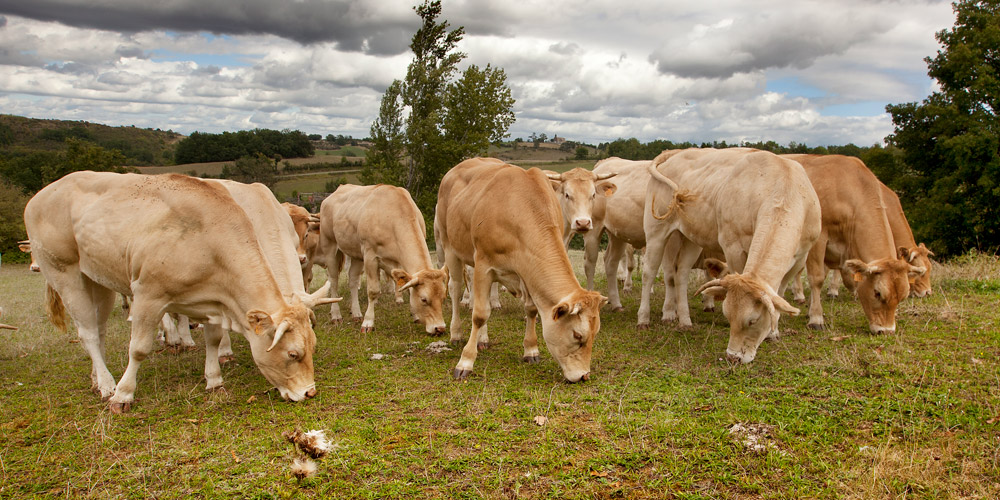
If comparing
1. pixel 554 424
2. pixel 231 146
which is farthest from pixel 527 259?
pixel 231 146

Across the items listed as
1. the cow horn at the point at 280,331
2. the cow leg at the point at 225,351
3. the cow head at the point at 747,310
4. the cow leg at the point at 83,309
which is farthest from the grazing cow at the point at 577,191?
the cow leg at the point at 83,309

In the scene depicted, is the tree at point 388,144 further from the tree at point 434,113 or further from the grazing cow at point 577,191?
the grazing cow at point 577,191

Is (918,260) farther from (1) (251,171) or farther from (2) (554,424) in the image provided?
(1) (251,171)

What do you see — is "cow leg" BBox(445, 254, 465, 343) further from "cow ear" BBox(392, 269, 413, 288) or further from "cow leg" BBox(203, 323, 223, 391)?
"cow leg" BBox(203, 323, 223, 391)

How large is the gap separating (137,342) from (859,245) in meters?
9.84

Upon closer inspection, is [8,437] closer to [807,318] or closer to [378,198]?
[378,198]

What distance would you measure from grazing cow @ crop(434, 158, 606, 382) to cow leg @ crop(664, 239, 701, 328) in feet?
9.98

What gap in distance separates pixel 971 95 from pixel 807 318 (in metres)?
26.1

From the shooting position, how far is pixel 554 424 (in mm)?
5457

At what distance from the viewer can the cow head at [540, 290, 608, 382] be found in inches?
255

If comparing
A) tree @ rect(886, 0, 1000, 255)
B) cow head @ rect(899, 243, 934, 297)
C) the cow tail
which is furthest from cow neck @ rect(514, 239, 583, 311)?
tree @ rect(886, 0, 1000, 255)

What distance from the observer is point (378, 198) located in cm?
1070

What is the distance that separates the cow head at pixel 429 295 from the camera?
9430 millimetres

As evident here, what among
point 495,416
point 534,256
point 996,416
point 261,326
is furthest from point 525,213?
point 996,416
